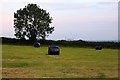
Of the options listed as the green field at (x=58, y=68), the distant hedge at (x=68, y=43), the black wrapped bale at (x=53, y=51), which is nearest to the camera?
the green field at (x=58, y=68)

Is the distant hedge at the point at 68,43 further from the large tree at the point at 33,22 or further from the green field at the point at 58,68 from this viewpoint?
the green field at the point at 58,68

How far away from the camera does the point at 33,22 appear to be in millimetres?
135250

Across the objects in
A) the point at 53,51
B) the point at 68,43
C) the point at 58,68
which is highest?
the point at 68,43

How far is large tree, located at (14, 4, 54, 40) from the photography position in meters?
134

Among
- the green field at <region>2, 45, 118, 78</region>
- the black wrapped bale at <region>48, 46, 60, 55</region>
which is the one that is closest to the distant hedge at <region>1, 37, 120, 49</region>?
the black wrapped bale at <region>48, 46, 60, 55</region>

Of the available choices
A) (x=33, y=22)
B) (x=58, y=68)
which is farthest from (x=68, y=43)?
Result: (x=58, y=68)

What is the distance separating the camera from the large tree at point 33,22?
438 ft

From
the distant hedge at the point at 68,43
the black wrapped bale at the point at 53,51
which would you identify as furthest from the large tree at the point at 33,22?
the black wrapped bale at the point at 53,51

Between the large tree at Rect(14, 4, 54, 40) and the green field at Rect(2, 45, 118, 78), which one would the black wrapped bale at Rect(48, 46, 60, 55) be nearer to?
the green field at Rect(2, 45, 118, 78)

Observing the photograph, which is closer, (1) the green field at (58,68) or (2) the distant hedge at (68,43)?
(1) the green field at (58,68)

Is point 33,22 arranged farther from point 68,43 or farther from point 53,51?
Answer: point 53,51

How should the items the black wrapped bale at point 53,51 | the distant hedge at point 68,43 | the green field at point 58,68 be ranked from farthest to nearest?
the distant hedge at point 68,43 → the black wrapped bale at point 53,51 → the green field at point 58,68

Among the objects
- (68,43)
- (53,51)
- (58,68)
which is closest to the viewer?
(58,68)

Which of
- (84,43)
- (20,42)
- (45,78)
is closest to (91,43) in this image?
(84,43)
